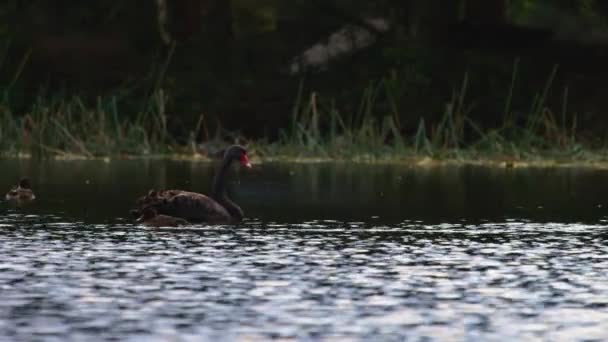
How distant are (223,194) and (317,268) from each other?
639 cm

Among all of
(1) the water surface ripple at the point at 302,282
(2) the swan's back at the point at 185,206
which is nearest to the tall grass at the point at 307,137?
(2) the swan's back at the point at 185,206

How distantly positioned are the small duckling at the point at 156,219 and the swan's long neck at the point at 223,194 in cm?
110

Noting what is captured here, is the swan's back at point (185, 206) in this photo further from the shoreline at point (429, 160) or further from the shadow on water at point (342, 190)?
the shoreline at point (429, 160)

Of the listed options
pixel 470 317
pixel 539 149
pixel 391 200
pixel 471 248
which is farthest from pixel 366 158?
pixel 470 317

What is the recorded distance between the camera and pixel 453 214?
25.1 meters

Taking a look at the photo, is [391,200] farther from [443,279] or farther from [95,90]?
[95,90]

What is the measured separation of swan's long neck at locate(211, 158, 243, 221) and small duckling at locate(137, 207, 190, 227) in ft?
3.60

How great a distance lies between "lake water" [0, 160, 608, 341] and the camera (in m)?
13.6

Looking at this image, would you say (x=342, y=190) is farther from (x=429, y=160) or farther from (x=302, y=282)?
(x=302, y=282)

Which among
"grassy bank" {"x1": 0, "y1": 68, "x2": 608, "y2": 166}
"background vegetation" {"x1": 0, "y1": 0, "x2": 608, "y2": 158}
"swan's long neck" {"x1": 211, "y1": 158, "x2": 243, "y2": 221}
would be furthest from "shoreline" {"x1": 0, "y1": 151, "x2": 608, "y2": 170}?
"swan's long neck" {"x1": 211, "y1": 158, "x2": 243, "y2": 221}

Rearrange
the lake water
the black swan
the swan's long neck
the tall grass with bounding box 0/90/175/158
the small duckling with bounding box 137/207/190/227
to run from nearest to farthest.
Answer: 1. the lake water
2. the small duckling with bounding box 137/207/190/227
3. the black swan
4. the swan's long neck
5. the tall grass with bounding box 0/90/175/158

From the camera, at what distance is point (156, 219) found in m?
22.3

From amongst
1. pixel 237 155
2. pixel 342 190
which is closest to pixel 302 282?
pixel 237 155

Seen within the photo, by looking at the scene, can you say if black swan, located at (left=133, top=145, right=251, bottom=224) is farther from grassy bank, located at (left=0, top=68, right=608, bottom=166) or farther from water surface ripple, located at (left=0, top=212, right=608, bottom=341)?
grassy bank, located at (left=0, top=68, right=608, bottom=166)
